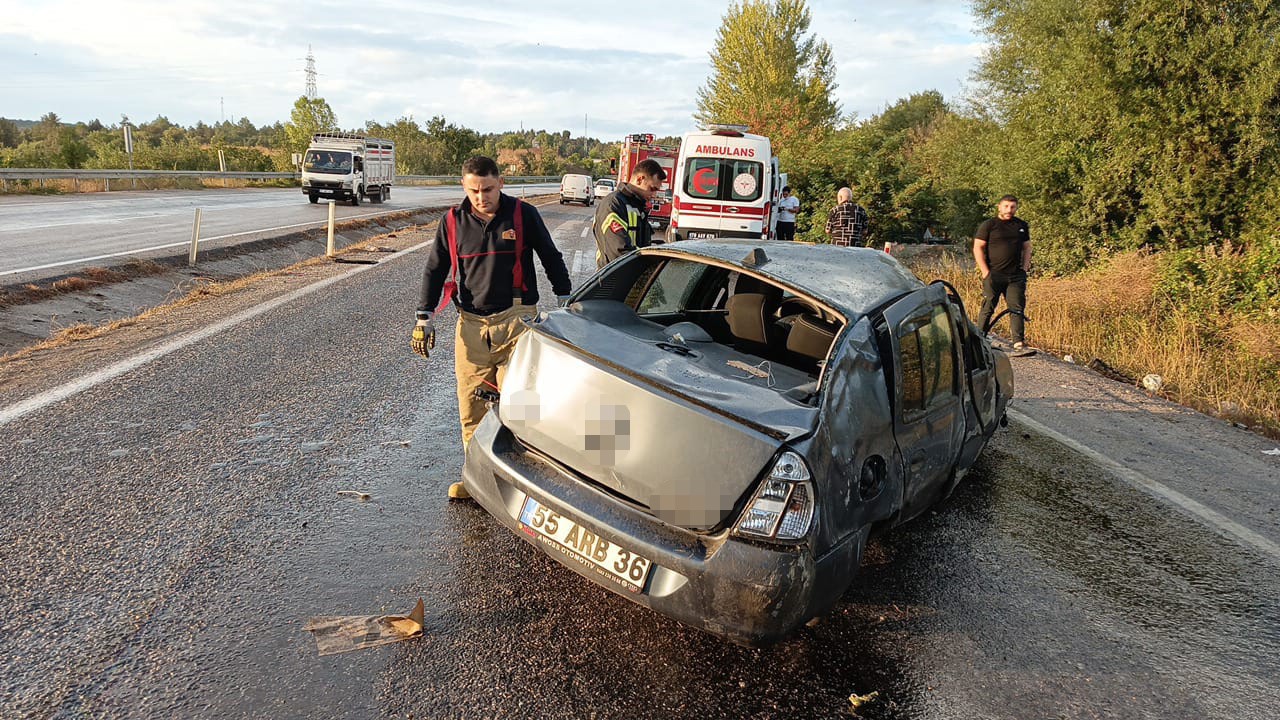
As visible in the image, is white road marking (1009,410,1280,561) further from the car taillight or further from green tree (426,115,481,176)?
green tree (426,115,481,176)

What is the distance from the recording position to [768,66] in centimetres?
3972

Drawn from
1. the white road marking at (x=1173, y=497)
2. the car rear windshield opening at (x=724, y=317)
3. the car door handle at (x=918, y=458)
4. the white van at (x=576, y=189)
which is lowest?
Result: the white road marking at (x=1173, y=497)

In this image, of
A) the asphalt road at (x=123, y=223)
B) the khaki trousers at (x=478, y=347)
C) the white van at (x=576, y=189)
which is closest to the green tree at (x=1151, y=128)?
the khaki trousers at (x=478, y=347)

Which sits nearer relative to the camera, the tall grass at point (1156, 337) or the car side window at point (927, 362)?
the car side window at point (927, 362)

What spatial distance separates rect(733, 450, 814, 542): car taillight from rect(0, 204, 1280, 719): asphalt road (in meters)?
0.58

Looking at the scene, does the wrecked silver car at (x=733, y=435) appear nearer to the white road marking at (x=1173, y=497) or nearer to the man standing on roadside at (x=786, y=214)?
the white road marking at (x=1173, y=497)

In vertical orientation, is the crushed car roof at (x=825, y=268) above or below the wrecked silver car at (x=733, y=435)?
above

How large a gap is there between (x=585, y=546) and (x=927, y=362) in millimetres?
1816

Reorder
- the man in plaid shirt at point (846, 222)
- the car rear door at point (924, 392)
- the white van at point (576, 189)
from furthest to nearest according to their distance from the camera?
1. the white van at point (576, 189)
2. the man in plaid shirt at point (846, 222)
3. the car rear door at point (924, 392)

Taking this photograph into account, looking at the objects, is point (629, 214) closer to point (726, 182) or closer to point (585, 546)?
point (585, 546)

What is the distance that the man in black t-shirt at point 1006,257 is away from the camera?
9508 mm

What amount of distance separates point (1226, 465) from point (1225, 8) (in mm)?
12659

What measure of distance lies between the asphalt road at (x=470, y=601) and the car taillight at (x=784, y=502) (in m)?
0.58

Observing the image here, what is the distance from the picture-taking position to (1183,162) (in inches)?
570
